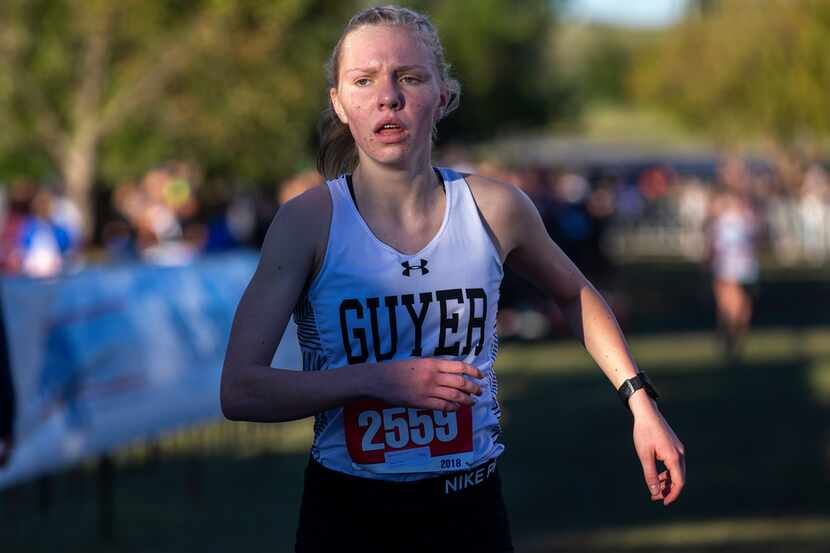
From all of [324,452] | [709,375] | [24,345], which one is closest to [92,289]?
[24,345]

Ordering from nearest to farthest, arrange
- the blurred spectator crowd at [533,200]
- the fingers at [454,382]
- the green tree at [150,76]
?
the fingers at [454,382]
the blurred spectator crowd at [533,200]
the green tree at [150,76]

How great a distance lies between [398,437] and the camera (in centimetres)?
402

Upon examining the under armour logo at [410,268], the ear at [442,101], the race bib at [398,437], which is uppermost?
the ear at [442,101]

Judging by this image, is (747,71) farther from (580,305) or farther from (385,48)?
(385,48)

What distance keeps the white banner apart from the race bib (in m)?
5.28

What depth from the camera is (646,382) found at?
165 inches

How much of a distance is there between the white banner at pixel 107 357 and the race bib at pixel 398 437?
528 cm

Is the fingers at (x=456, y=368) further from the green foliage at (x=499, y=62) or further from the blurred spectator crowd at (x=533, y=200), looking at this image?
the green foliage at (x=499, y=62)

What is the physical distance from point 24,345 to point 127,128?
21252mm

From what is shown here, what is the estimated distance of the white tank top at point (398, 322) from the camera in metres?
3.98

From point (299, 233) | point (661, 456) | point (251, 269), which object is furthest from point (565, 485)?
point (299, 233)

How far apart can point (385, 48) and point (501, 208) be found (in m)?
0.48

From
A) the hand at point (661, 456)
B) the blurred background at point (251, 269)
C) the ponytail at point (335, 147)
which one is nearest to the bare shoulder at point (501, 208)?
the ponytail at point (335, 147)

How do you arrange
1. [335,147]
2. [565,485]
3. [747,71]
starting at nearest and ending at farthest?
1. [335,147]
2. [565,485]
3. [747,71]
